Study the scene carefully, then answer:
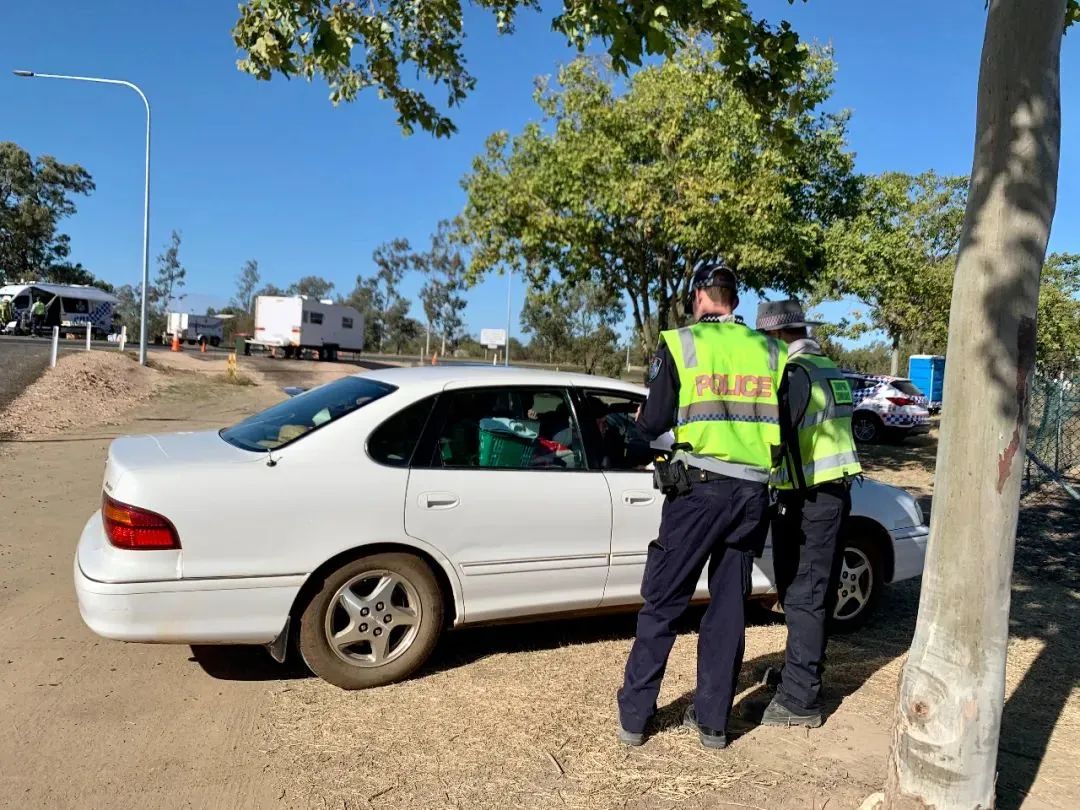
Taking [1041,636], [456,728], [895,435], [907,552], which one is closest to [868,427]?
[895,435]

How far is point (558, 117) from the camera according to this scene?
1269 centimetres

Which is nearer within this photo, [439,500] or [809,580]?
[809,580]

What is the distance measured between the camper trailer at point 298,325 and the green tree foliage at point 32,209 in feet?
90.0

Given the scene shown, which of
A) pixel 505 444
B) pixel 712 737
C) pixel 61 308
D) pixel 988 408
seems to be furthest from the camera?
pixel 61 308

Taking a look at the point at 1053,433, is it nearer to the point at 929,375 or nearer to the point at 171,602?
the point at 171,602

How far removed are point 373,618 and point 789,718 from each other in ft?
6.08

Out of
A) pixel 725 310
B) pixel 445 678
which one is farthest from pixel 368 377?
pixel 725 310

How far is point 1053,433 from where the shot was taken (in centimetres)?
1161

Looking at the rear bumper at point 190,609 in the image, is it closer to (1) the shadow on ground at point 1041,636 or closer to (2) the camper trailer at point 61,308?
(1) the shadow on ground at point 1041,636

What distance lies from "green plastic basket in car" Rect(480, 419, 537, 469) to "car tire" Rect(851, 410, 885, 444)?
587 inches

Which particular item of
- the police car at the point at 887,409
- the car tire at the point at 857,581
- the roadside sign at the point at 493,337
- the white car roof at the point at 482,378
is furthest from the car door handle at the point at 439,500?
the roadside sign at the point at 493,337

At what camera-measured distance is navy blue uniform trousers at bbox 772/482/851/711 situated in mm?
3506

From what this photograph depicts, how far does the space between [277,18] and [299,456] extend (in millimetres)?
2777

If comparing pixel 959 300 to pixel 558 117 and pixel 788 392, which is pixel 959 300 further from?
pixel 558 117
